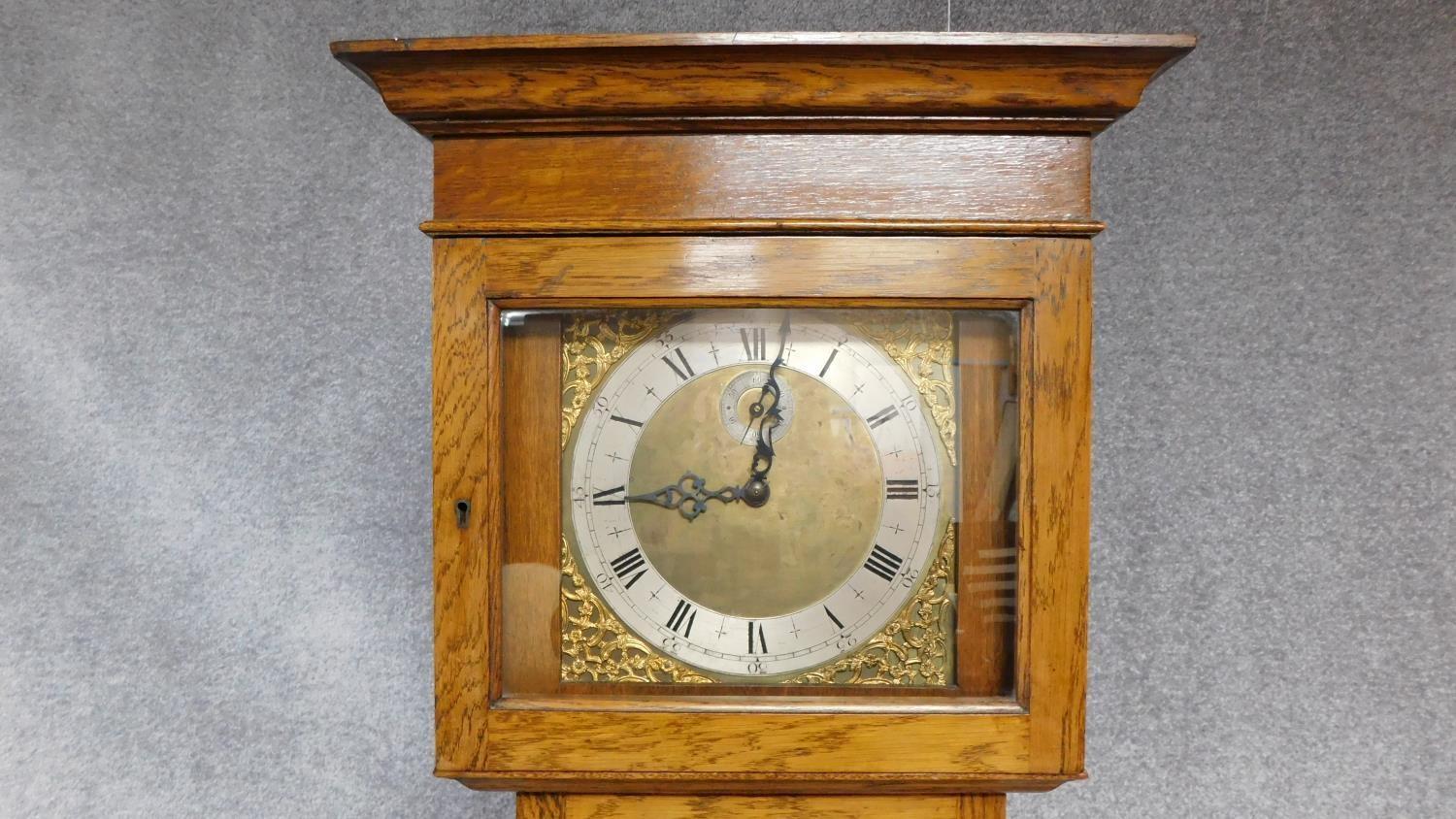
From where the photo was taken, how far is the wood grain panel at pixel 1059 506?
32.0 inches

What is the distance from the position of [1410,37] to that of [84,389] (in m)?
1.58

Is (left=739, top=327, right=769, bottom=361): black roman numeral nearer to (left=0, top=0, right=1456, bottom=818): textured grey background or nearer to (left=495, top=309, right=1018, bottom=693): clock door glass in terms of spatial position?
(left=495, top=309, right=1018, bottom=693): clock door glass

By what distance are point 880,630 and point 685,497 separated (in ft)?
0.62

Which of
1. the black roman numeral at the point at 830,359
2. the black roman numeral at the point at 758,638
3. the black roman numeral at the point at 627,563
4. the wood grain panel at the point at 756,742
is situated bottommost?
the wood grain panel at the point at 756,742

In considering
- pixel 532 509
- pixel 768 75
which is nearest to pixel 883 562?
pixel 532 509

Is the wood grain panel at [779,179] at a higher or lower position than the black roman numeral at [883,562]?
higher

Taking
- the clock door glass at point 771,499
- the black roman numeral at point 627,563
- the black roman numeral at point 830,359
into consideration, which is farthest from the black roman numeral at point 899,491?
the black roman numeral at point 627,563

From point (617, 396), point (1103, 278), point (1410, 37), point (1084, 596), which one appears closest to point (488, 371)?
point (617, 396)

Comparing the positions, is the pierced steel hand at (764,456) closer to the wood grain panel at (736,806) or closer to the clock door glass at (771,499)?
the clock door glass at (771,499)

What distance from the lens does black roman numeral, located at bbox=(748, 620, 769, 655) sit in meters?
0.86

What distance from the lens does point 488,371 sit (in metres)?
0.83

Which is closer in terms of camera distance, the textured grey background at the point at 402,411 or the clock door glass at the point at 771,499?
the clock door glass at the point at 771,499

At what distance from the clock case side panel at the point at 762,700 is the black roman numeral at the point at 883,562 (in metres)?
0.10

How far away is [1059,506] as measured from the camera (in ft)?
2.68
